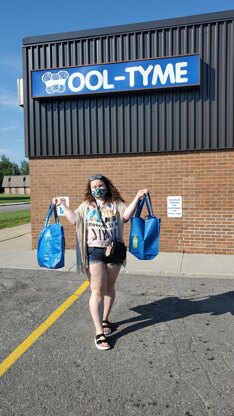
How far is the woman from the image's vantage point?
3574 millimetres

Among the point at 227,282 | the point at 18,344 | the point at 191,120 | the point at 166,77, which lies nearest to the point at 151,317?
the point at 18,344

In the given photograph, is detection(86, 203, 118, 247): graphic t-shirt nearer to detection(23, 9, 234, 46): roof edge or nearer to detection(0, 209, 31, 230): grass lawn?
detection(23, 9, 234, 46): roof edge

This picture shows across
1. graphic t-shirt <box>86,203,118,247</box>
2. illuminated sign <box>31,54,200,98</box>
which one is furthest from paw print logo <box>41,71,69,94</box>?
graphic t-shirt <box>86,203,118,247</box>

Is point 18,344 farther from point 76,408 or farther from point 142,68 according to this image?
point 142,68

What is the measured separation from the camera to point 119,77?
26.1 ft

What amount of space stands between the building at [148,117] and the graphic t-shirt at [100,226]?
4656 mm

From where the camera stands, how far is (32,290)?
556 cm

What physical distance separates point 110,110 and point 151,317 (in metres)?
5.42

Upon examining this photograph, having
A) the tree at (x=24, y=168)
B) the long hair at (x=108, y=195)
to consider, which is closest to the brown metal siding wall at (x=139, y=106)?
the long hair at (x=108, y=195)

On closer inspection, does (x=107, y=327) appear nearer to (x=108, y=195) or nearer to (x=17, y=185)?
(x=108, y=195)

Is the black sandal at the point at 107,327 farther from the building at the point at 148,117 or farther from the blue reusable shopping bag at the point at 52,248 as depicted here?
the building at the point at 148,117

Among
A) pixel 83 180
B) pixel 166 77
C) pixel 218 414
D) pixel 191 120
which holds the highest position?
pixel 166 77

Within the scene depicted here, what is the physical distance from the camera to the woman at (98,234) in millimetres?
3574

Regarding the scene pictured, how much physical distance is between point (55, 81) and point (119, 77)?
1614 mm
